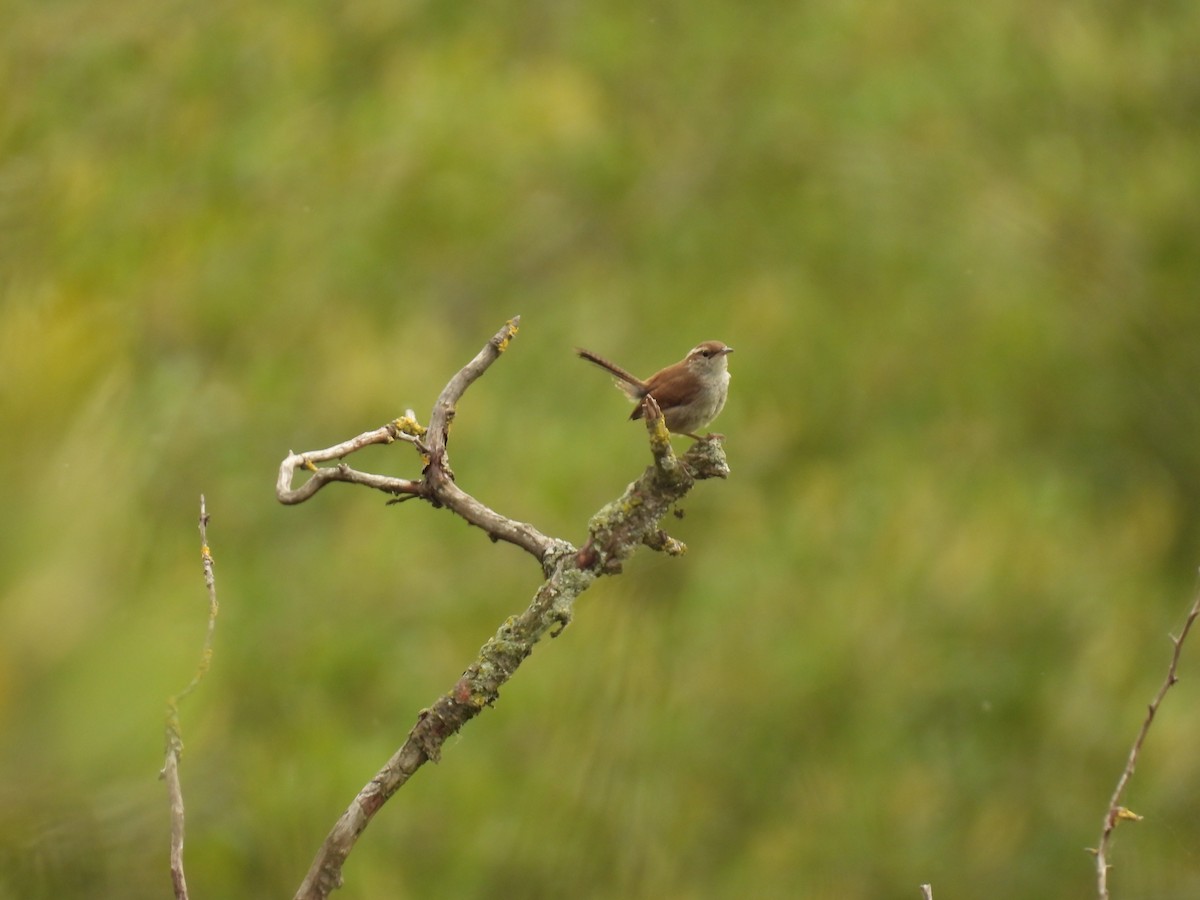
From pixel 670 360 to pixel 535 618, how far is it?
27.7ft

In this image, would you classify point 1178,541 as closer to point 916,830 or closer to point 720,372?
point 916,830

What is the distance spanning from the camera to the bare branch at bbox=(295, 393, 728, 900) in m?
1.46

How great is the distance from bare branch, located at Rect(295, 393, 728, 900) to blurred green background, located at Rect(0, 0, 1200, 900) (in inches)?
75.2

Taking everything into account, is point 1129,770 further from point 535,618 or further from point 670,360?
point 670,360

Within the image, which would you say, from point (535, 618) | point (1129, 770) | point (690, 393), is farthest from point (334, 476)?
point (690, 393)

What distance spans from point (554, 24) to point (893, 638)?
21.7 feet

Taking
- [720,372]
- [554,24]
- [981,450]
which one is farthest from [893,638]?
[554,24]

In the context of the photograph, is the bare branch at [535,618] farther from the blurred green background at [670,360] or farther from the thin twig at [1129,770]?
the blurred green background at [670,360]

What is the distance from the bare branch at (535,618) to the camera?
1462mm

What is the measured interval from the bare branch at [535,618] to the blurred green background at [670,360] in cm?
191

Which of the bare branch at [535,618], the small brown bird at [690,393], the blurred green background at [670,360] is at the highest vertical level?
the blurred green background at [670,360]

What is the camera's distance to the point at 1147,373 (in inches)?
419

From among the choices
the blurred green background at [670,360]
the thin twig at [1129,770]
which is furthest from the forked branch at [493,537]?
the blurred green background at [670,360]

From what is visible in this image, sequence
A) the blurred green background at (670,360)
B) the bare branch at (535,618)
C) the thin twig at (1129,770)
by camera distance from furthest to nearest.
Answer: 1. the blurred green background at (670,360)
2. the thin twig at (1129,770)
3. the bare branch at (535,618)
